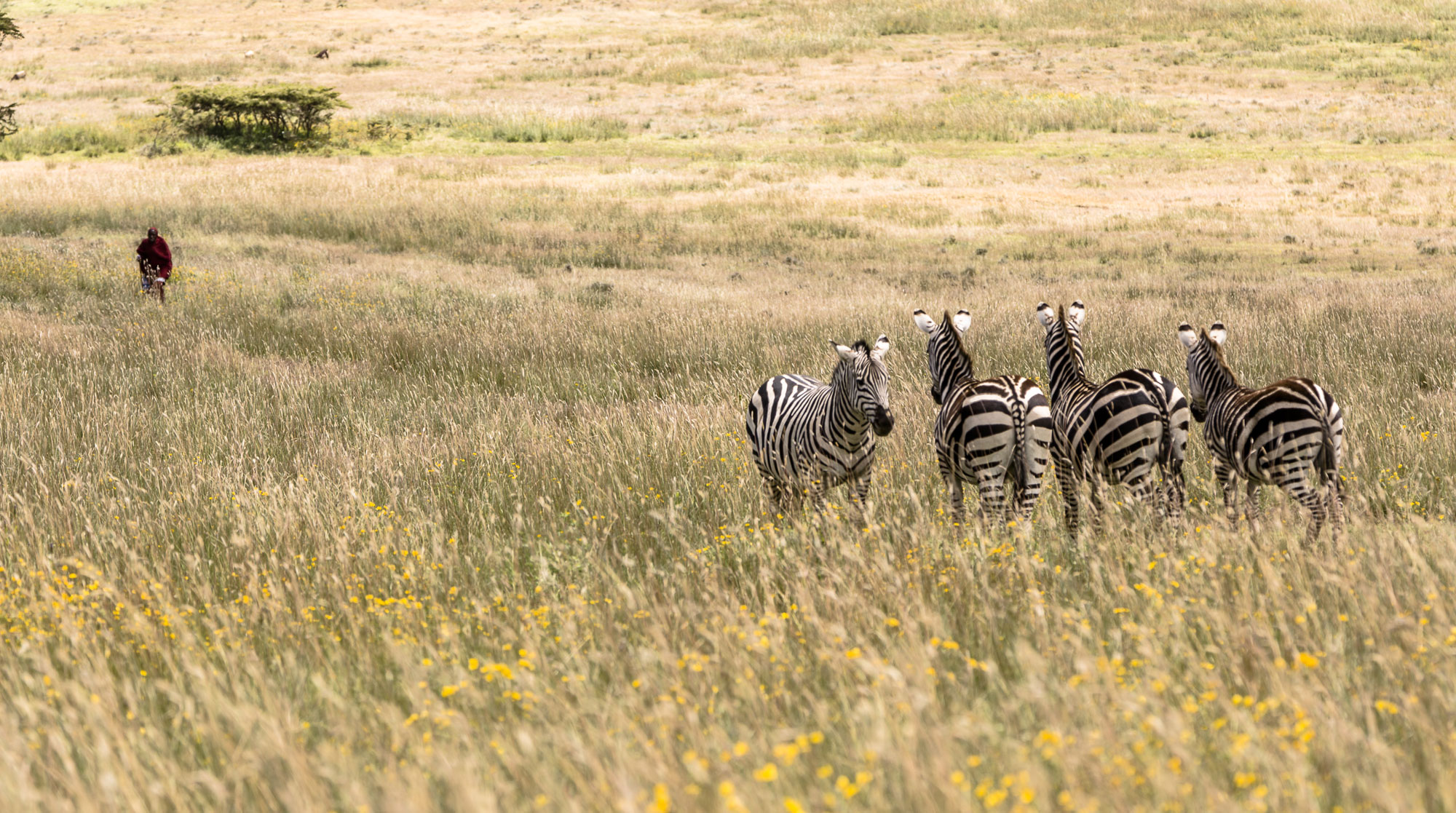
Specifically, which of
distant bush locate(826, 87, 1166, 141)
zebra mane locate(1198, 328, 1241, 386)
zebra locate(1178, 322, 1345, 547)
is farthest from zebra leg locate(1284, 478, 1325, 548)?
distant bush locate(826, 87, 1166, 141)

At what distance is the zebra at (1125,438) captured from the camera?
579 centimetres

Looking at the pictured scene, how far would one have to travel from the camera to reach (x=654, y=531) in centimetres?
644

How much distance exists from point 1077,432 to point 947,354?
0.94 meters

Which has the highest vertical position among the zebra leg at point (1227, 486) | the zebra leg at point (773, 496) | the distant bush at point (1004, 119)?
the distant bush at point (1004, 119)

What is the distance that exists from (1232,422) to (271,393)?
9722 mm

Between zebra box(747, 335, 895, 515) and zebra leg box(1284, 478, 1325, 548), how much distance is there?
7.09 feet

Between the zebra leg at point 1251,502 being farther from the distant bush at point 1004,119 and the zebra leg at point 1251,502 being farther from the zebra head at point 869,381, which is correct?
the distant bush at point 1004,119

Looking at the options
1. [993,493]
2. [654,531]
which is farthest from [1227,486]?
[654,531]

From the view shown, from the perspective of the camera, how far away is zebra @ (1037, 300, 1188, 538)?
579 centimetres

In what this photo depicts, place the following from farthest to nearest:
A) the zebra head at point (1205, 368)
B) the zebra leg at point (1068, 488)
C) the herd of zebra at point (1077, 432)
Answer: the zebra head at point (1205, 368) < the zebra leg at point (1068, 488) < the herd of zebra at point (1077, 432)

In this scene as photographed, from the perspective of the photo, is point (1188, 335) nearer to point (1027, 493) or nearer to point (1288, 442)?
point (1288, 442)

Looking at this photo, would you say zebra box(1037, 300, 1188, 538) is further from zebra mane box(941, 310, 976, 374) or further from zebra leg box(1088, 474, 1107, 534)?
zebra mane box(941, 310, 976, 374)

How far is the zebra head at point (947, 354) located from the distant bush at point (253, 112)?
167 feet

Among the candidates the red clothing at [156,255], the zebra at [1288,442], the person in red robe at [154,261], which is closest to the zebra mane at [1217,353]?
the zebra at [1288,442]
